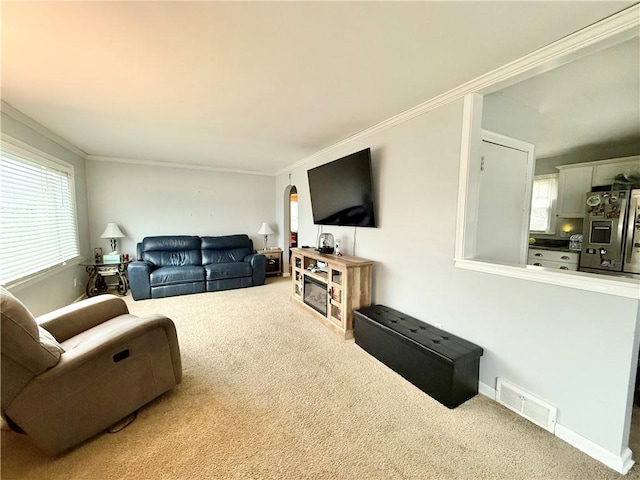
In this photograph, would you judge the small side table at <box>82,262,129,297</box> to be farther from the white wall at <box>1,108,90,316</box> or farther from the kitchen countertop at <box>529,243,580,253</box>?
the kitchen countertop at <box>529,243,580,253</box>

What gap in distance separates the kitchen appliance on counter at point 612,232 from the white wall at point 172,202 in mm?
5336

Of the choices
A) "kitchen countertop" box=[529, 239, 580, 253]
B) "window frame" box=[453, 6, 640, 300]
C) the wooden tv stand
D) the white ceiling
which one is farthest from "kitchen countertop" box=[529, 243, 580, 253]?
the white ceiling

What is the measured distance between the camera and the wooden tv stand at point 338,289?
8.99 feet

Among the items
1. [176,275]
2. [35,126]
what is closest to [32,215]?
[35,126]

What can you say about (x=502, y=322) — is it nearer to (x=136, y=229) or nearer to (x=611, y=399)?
(x=611, y=399)

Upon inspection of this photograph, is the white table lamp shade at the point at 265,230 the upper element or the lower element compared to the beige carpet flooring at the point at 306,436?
upper

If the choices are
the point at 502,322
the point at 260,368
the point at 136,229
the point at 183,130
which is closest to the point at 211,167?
the point at 136,229

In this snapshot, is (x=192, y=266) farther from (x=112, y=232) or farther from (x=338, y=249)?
(x=338, y=249)

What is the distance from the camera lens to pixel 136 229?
15.4 ft

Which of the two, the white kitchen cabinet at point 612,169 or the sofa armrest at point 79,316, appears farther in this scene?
the white kitchen cabinet at point 612,169

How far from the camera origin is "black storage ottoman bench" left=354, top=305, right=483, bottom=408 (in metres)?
1.78

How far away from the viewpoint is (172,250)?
15.3 ft

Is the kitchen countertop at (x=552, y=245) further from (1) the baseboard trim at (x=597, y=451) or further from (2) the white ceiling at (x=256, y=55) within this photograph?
(2) the white ceiling at (x=256, y=55)

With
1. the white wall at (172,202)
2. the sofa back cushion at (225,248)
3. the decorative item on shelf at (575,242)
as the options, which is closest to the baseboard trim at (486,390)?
the decorative item on shelf at (575,242)
